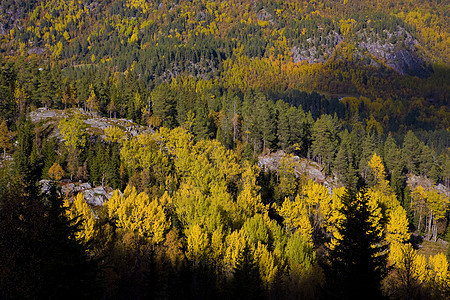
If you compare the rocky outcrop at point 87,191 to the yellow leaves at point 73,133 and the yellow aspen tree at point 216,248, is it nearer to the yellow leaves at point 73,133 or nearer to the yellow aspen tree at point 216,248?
the yellow leaves at point 73,133

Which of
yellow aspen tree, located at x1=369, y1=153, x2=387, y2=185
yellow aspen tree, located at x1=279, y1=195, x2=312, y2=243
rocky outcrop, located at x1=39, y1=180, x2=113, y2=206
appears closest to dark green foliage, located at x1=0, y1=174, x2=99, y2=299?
rocky outcrop, located at x1=39, y1=180, x2=113, y2=206

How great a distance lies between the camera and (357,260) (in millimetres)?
19969

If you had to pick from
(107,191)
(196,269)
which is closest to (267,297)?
(196,269)

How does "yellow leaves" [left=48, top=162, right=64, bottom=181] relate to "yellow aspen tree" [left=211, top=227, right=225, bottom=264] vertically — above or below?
above

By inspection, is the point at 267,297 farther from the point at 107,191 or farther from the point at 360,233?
the point at 107,191

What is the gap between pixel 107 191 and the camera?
65.1 metres

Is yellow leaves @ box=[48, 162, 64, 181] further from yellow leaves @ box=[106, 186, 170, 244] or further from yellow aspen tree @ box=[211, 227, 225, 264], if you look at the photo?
yellow aspen tree @ box=[211, 227, 225, 264]

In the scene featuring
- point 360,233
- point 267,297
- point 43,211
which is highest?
point 360,233

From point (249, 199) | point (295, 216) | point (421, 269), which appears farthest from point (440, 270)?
point (249, 199)

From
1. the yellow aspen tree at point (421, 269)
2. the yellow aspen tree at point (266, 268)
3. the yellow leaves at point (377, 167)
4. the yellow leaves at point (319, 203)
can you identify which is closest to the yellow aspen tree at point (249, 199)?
the yellow leaves at point (319, 203)

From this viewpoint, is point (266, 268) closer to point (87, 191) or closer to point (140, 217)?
point (140, 217)

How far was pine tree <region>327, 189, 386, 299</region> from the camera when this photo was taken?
62.4 ft

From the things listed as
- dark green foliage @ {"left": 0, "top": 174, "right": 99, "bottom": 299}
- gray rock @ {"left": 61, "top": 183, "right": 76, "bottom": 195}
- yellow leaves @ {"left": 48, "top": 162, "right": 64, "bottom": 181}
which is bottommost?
gray rock @ {"left": 61, "top": 183, "right": 76, "bottom": 195}

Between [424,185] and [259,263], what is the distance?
94.4 meters
